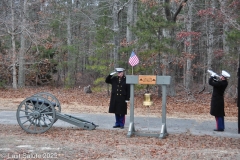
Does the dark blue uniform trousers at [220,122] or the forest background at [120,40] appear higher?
the forest background at [120,40]

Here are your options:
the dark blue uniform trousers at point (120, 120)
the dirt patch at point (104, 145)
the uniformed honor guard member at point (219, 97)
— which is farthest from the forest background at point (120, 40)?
the dirt patch at point (104, 145)

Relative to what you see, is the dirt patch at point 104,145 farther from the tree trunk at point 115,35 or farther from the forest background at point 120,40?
the tree trunk at point 115,35

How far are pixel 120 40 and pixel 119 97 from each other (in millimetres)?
13326

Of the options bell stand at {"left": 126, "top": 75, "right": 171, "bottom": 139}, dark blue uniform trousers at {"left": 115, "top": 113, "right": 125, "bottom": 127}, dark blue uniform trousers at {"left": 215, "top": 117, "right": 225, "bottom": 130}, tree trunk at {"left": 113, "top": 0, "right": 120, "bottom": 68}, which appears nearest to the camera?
bell stand at {"left": 126, "top": 75, "right": 171, "bottom": 139}

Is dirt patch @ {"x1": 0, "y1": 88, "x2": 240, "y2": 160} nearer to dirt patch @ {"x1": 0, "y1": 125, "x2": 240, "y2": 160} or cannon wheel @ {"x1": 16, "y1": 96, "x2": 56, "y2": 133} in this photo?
dirt patch @ {"x1": 0, "y1": 125, "x2": 240, "y2": 160}

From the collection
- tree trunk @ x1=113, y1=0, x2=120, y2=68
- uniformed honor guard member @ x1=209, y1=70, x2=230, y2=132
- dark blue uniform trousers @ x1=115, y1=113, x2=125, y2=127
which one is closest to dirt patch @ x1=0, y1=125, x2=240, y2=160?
dark blue uniform trousers @ x1=115, y1=113, x2=125, y2=127

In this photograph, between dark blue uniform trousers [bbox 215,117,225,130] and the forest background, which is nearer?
dark blue uniform trousers [bbox 215,117,225,130]

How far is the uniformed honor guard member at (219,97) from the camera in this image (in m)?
10.3

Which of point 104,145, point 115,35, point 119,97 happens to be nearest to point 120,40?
point 115,35

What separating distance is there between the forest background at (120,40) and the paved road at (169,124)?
4.80 m

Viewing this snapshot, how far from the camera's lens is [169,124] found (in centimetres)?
1187

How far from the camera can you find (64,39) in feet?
111

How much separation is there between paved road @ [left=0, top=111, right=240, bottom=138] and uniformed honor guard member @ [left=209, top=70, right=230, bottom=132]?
0.41 m

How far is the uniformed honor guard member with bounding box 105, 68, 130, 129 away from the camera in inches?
422
